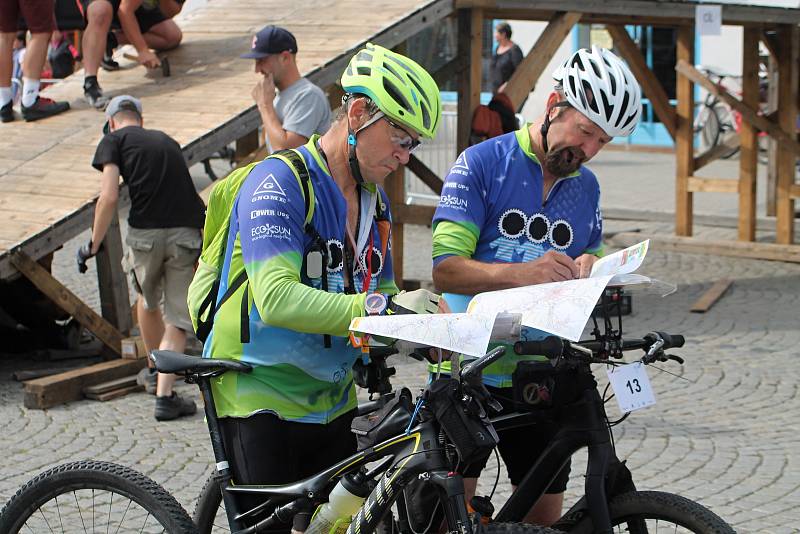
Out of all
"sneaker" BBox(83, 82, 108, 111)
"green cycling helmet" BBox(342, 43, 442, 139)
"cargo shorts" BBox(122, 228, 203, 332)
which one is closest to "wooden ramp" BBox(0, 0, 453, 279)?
"sneaker" BBox(83, 82, 108, 111)

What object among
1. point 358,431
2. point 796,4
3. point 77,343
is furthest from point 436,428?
point 796,4

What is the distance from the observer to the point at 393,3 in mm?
9281

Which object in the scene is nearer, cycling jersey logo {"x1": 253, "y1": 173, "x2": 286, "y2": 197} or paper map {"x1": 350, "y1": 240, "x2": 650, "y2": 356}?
paper map {"x1": 350, "y1": 240, "x2": 650, "y2": 356}

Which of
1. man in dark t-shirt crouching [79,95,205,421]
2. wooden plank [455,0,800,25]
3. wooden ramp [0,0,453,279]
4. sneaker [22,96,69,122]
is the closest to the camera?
man in dark t-shirt crouching [79,95,205,421]

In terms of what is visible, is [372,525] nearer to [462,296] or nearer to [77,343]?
[462,296]

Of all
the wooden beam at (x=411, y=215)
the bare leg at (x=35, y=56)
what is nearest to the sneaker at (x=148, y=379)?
the bare leg at (x=35, y=56)

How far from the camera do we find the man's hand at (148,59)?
940 cm

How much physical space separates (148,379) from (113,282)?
2.90 ft

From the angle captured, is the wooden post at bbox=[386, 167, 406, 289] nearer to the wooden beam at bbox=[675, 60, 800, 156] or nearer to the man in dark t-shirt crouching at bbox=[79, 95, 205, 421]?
the man in dark t-shirt crouching at bbox=[79, 95, 205, 421]

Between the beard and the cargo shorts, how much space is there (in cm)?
378

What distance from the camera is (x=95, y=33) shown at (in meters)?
9.13

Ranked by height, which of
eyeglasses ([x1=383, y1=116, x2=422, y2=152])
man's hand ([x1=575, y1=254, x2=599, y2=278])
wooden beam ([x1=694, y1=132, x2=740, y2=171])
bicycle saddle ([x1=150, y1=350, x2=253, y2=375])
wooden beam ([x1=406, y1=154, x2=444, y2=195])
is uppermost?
eyeglasses ([x1=383, y1=116, x2=422, y2=152])

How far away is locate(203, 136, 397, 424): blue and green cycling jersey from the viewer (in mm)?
2863

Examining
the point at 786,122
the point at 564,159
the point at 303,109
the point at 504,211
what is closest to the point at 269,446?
the point at 504,211
